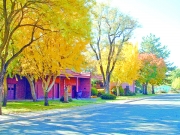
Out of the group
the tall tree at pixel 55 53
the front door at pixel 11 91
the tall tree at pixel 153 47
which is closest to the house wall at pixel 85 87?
the front door at pixel 11 91

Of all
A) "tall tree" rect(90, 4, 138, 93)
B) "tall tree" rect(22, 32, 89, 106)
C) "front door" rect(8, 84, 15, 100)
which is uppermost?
"tall tree" rect(90, 4, 138, 93)

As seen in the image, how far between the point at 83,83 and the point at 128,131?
124 feet

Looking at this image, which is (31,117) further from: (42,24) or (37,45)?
(37,45)

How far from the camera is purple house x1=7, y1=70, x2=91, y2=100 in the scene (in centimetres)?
3816

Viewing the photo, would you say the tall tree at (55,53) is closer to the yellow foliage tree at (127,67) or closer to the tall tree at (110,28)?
the tall tree at (110,28)

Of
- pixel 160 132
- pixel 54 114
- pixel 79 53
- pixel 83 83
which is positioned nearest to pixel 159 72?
pixel 83 83

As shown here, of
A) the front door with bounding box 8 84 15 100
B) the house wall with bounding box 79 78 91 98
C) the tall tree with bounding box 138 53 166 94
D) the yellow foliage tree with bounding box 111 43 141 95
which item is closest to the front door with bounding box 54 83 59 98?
the house wall with bounding box 79 78 91 98

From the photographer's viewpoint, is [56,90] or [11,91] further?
[56,90]

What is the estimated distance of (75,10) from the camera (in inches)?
642

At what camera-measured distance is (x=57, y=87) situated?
4362cm

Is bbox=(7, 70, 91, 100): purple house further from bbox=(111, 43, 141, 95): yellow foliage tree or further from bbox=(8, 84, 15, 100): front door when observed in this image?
bbox=(111, 43, 141, 95): yellow foliage tree

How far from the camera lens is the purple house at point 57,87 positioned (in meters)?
38.2

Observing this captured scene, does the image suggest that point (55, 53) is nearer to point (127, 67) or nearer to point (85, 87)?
point (85, 87)

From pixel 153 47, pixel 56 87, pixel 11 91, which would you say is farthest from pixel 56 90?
pixel 153 47
